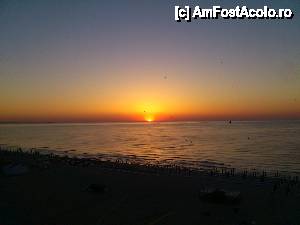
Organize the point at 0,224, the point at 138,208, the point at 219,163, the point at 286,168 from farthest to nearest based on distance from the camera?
the point at 219,163 → the point at 286,168 → the point at 138,208 → the point at 0,224

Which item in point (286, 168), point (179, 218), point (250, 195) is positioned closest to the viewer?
point (179, 218)

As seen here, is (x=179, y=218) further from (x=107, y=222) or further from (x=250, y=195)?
(x=250, y=195)

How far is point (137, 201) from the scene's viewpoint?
2795 centimetres

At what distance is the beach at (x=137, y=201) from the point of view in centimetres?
2353

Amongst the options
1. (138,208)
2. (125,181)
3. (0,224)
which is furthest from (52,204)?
(125,181)

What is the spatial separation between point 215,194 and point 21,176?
75.6 ft

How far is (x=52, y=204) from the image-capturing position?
1066 inches

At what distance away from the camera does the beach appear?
23531 mm

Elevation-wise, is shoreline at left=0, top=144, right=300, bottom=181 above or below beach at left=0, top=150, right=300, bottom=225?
below

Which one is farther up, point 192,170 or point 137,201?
point 137,201

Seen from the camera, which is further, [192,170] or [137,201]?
[192,170]

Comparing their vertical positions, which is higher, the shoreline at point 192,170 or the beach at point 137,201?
the beach at point 137,201

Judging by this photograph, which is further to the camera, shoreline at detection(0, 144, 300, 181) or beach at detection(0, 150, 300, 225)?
shoreline at detection(0, 144, 300, 181)

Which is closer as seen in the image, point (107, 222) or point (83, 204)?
point (107, 222)
